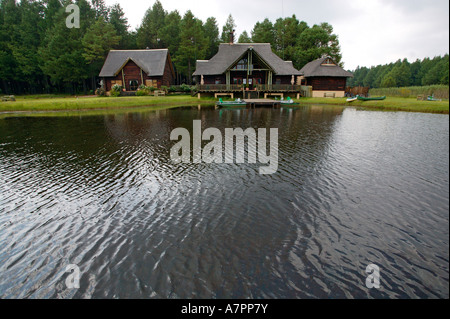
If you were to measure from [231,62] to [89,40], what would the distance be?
114 ft

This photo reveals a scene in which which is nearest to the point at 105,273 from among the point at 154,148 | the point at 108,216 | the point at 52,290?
the point at 52,290

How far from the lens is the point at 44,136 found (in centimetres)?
2058

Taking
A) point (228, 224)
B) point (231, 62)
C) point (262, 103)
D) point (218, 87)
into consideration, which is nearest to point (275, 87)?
point (262, 103)

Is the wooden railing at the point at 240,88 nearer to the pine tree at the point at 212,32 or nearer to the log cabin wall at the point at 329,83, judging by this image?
the log cabin wall at the point at 329,83

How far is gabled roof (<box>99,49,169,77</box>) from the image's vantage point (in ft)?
167

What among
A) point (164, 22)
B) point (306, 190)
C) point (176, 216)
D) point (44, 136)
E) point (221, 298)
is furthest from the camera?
point (164, 22)

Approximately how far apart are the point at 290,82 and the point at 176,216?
4948 centimetres

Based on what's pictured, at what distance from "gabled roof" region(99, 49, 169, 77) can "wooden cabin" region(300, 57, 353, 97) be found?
3193 centimetres

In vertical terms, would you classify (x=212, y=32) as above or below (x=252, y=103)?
above

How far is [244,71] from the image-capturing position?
50.8 m

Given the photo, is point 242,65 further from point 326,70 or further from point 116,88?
point 116,88

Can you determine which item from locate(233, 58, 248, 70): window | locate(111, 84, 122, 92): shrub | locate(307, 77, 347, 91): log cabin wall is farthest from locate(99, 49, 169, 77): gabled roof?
locate(307, 77, 347, 91): log cabin wall

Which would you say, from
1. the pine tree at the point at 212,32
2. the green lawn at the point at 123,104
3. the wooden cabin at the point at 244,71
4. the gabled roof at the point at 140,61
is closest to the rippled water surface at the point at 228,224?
the green lawn at the point at 123,104

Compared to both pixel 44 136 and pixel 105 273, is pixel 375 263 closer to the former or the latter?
pixel 105 273
